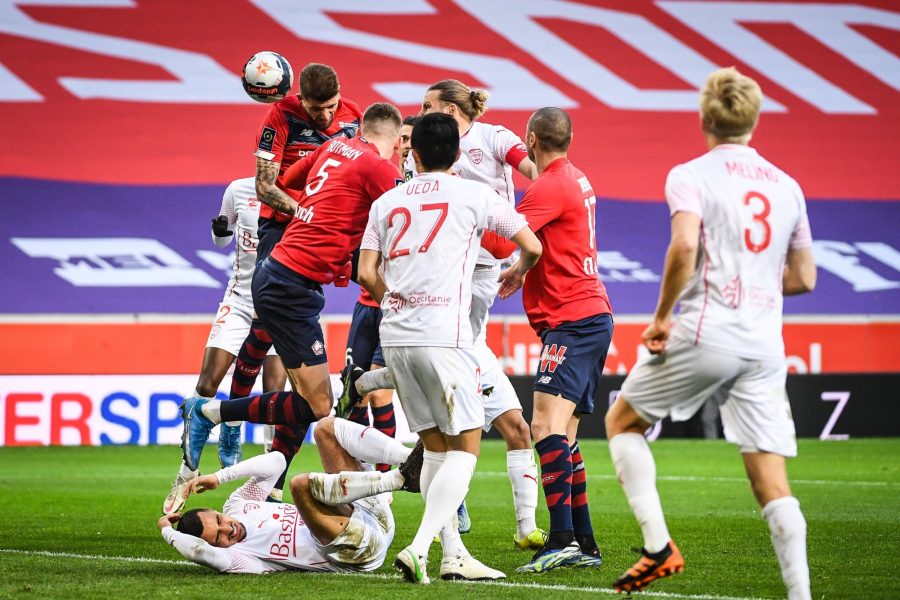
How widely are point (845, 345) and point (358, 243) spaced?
11517 mm

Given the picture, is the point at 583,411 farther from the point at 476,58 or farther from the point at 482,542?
the point at 476,58

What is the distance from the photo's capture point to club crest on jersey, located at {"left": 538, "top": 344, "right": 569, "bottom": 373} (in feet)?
21.1

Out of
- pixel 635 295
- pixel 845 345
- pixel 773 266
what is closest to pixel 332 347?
pixel 635 295

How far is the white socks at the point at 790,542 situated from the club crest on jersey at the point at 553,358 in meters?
1.90

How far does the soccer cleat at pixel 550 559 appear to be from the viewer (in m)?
6.16

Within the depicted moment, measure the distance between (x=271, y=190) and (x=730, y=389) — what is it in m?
3.77

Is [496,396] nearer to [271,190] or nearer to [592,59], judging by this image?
[271,190]

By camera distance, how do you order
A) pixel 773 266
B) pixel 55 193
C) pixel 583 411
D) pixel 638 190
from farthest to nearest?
pixel 638 190
pixel 55 193
pixel 583 411
pixel 773 266

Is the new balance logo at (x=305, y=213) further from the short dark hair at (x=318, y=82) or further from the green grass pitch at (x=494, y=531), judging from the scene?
the green grass pitch at (x=494, y=531)

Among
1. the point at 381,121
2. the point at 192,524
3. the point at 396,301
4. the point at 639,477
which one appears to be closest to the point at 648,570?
the point at 639,477

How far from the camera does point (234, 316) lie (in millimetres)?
9352

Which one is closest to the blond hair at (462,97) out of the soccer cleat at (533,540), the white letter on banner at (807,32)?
the soccer cleat at (533,540)

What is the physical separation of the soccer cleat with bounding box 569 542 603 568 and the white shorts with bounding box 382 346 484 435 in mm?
1042

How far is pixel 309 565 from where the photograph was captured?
20.2ft
